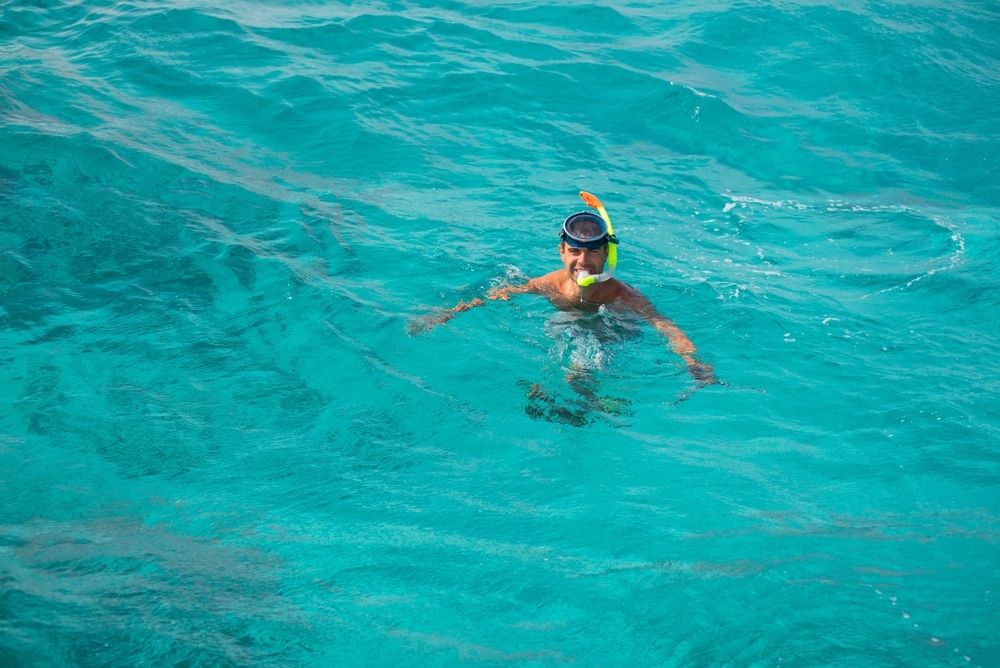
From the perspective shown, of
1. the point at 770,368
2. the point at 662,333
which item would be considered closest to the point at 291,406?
the point at 662,333

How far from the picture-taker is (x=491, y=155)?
31.9 feet

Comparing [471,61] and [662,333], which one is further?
[471,61]

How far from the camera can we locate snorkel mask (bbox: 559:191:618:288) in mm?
6098

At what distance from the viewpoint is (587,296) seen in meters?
6.61

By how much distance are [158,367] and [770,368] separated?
4.29 meters

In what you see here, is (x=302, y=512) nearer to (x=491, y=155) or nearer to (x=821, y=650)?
(x=821, y=650)

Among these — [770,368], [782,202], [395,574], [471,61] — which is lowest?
[395,574]

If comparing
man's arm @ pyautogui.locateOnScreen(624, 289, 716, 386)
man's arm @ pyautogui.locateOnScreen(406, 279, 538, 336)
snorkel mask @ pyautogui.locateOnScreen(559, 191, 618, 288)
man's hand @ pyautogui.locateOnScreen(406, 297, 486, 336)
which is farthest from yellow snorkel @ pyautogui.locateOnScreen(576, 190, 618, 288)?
man's hand @ pyautogui.locateOnScreen(406, 297, 486, 336)

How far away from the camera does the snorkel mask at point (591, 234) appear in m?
6.10

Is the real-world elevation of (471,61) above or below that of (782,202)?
above

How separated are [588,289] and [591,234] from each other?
521 millimetres

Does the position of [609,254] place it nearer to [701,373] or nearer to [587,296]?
[587,296]

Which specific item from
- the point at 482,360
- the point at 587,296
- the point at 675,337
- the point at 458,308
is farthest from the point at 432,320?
the point at 675,337

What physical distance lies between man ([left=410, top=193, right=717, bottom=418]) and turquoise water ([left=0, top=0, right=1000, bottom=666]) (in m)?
0.14
